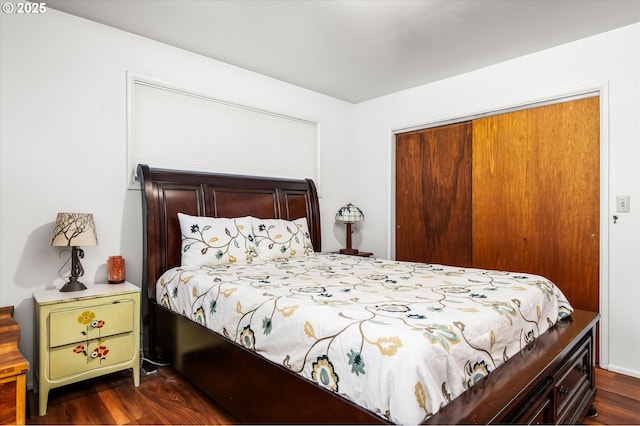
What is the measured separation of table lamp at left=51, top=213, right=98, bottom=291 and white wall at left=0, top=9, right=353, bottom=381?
208 mm

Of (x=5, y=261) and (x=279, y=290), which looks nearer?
(x=279, y=290)

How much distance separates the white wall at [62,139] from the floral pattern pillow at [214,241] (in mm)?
418

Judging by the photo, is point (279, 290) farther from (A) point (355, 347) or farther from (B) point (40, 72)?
(B) point (40, 72)

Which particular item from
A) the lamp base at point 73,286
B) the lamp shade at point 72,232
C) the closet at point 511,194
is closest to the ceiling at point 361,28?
the closet at point 511,194

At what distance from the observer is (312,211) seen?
3785 mm

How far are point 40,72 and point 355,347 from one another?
2.65 m

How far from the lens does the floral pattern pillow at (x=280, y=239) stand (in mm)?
2977

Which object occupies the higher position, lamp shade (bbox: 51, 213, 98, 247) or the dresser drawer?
lamp shade (bbox: 51, 213, 98, 247)

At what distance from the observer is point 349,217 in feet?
13.4

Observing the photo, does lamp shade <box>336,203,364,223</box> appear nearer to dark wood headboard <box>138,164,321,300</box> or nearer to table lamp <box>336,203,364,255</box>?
table lamp <box>336,203,364,255</box>

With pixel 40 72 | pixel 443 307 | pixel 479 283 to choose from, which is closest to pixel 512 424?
pixel 443 307

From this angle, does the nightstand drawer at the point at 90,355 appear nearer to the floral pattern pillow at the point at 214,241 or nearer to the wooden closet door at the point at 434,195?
the floral pattern pillow at the point at 214,241

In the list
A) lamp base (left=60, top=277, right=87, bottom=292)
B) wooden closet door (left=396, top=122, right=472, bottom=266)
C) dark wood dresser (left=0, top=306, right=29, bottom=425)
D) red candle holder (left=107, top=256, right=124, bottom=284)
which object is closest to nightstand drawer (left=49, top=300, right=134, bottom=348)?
lamp base (left=60, top=277, right=87, bottom=292)

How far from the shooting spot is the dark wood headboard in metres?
2.66
